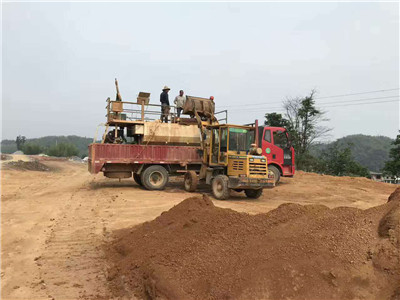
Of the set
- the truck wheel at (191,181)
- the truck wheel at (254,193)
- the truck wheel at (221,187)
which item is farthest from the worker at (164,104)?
the truck wheel at (254,193)

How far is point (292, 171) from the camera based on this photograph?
1483 cm

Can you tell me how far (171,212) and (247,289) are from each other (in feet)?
9.62

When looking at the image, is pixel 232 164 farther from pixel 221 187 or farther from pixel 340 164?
pixel 340 164

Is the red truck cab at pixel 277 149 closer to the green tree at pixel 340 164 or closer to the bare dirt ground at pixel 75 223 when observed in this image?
the bare dirt ground at pixel 75 223

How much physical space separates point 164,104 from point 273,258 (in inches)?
447

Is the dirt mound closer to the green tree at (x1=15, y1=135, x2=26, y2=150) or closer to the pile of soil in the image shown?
the pile of soil

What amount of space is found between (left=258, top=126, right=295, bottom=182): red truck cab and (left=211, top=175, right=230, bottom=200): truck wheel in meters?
3.75

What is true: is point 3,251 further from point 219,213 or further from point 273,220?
point 273,220

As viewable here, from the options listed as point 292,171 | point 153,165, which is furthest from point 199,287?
point 292,171

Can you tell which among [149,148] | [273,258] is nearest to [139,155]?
[149,148]

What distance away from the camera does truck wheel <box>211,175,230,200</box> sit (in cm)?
1096

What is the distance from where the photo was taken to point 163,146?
13.4m

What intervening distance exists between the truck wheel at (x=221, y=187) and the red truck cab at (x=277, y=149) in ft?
12.3

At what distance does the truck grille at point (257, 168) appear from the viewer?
422 inches
